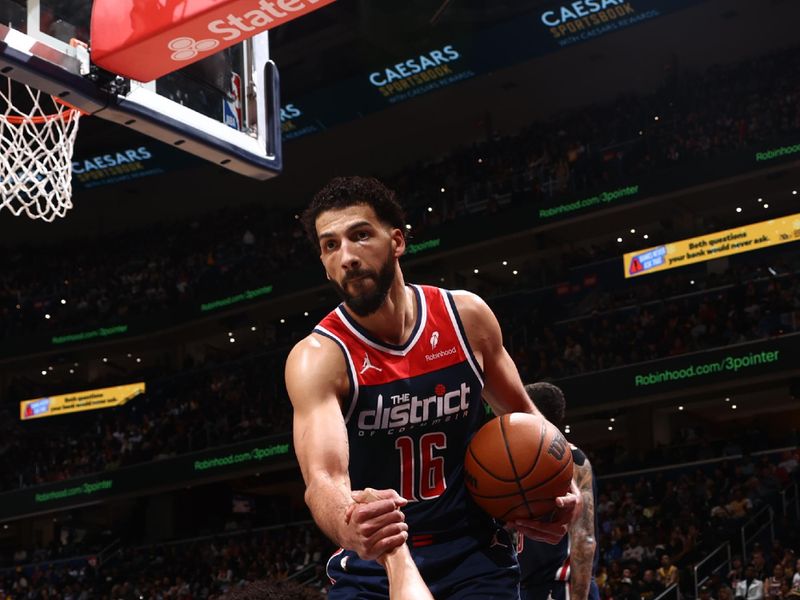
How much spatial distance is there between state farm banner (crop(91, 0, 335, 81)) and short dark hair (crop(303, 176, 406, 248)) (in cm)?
195

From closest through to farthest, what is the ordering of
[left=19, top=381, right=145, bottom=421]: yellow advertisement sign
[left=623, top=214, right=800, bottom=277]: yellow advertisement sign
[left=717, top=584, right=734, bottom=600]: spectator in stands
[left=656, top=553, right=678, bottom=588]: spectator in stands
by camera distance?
[left=717, top=584, right=734, bottom=600]: spectator in stands < [left=656, top=553, right=678, bottom=588]: spectator in stands < [left=623, top=214, right=800, bottom=277]: yellow advertisement sign < [left=19, top=381, right=145, bottom=421]: yellow advertisement sign

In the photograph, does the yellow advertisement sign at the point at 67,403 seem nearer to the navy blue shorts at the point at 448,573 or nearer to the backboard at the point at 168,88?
the backboard at the point at 168,88

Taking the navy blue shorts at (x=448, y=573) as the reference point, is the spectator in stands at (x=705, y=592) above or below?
below

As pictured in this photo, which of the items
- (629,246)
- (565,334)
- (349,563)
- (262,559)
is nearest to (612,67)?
(629,246)

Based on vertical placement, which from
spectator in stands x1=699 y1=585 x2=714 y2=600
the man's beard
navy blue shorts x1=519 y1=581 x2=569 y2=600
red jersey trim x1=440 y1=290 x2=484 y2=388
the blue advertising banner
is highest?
the blue advertising banner

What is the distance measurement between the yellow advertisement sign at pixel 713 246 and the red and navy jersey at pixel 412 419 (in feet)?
65.5

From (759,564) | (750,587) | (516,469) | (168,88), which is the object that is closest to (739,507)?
(759,564)

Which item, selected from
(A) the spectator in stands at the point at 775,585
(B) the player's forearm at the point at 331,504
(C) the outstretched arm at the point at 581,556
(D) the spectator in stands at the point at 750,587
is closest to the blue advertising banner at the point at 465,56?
(D) the spectator in stands at the point at 750,587

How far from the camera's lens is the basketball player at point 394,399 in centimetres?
353

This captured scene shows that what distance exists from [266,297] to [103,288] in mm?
6833

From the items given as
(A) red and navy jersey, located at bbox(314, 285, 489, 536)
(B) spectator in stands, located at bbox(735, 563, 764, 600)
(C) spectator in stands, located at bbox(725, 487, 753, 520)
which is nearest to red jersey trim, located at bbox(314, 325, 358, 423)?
(A) red and navy jersey, located at bbox(314, 285, 489, 536)

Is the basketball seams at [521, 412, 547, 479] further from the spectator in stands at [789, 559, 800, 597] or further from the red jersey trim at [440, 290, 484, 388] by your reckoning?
the spectator in stands at [789, 559, 800, 597]

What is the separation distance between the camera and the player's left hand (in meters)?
3.67

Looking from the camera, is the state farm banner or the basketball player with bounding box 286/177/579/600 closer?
the basketball player with bounding box 286/177/579/600
